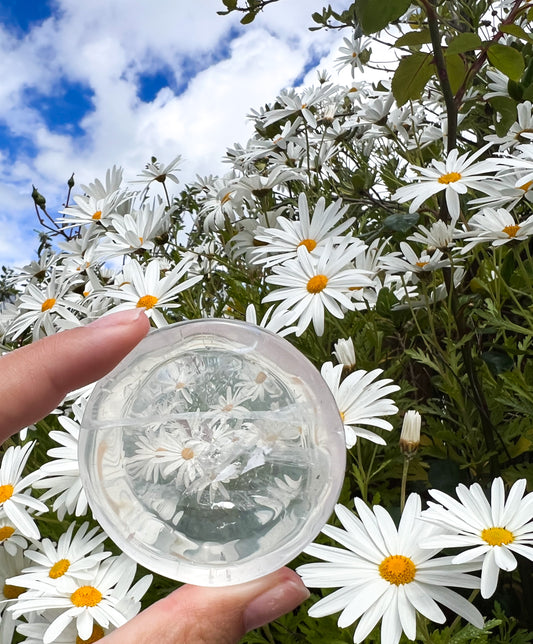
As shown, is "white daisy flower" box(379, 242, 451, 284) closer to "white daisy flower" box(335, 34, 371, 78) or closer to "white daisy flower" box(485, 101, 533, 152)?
"white daisy flower" box(485, 101, 533, 152)

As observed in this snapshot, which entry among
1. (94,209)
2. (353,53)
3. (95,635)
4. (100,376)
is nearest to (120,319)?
(100,376)

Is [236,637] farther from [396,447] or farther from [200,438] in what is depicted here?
[396,447]

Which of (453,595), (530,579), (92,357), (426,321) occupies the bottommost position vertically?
(530,579)

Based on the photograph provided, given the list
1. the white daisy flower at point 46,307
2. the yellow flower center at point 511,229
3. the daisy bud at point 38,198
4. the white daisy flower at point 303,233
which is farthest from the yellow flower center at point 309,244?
the daisy bud at point 38,198

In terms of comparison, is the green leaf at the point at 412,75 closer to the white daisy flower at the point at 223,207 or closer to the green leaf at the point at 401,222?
the green leaf at the point at 401,222

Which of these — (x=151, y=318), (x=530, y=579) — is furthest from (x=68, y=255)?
(x=530, y=579)

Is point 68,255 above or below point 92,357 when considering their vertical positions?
above

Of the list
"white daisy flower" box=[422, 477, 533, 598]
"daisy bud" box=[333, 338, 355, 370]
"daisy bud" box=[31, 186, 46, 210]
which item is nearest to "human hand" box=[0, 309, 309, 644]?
"white daisy flower" box=[422, 477, 533, 598]
